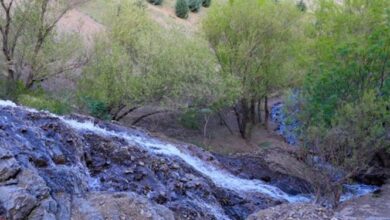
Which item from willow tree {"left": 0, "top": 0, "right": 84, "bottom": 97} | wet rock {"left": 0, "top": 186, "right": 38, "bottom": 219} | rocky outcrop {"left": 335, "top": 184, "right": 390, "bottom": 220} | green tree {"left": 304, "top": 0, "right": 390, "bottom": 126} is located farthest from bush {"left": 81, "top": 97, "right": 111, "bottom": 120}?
wet rock {"left": 0, "top": 186, "right": 38, "bottom": 219}

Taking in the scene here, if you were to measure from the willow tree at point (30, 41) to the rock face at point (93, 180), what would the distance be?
6316 mm

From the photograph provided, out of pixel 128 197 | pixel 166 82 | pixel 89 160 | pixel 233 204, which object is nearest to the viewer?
pixel 128 197

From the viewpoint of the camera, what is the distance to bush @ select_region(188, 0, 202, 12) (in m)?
53.6

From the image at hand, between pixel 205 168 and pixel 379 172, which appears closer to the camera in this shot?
pixel 205 168

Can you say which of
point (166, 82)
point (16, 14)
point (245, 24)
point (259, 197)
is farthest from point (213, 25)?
point (259, 197)

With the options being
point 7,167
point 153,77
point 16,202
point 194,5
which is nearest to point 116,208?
point 16,202

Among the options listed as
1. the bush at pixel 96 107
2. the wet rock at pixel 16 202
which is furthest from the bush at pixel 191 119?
the wet rock at pixel 16 202

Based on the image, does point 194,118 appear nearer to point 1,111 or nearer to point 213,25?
point 213,25

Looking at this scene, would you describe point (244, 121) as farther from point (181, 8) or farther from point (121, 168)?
point (181, 8)

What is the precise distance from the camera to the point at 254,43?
27.4 meters

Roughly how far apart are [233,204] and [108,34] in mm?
14253

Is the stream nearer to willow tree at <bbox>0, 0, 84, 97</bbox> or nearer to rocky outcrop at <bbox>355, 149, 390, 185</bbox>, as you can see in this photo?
rocky outcrop at <bbox>355, 149, 390, 185</bbox>

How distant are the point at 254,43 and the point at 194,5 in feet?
90.6

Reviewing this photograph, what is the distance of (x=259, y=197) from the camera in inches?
680
